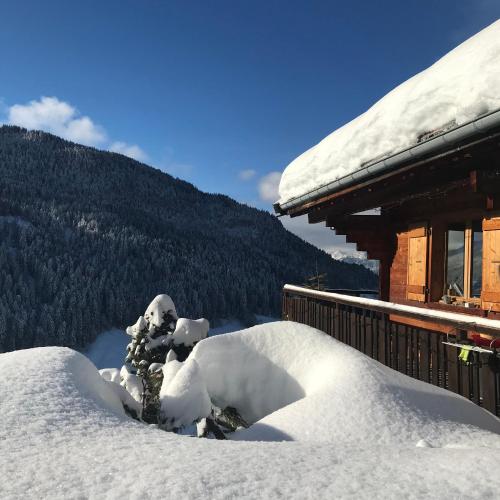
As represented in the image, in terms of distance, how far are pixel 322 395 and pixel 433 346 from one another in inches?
67.2

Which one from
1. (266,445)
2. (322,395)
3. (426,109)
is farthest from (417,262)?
(266,445)

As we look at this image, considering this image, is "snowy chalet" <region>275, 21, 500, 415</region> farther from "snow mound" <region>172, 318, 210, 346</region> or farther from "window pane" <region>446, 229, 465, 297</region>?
"snow mound" <region>172, 318, 210, 346</region>

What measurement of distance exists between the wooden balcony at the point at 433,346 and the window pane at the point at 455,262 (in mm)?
2019

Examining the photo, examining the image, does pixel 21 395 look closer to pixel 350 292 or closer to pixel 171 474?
pixel 171 474

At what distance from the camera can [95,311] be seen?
80.4m

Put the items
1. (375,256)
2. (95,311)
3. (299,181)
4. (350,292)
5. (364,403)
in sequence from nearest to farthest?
(364,403) < (299,181) < (375,256) < (350,292) < (95,311)

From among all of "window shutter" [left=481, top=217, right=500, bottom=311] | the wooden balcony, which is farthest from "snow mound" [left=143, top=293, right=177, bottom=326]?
"window shutter" [left=481, top=217, right=500, bottom=311]

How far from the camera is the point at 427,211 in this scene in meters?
7.27

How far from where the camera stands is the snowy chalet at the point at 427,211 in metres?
3.61

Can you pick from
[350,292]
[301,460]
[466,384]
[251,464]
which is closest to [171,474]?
[251,464]

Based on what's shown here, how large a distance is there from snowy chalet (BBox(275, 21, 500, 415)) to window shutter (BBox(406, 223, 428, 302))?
0.02 metres

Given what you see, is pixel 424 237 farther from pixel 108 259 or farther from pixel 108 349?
pixel 108 259

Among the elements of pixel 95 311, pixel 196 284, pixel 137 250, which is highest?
pixel 137 250

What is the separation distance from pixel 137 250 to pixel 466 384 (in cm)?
10525
